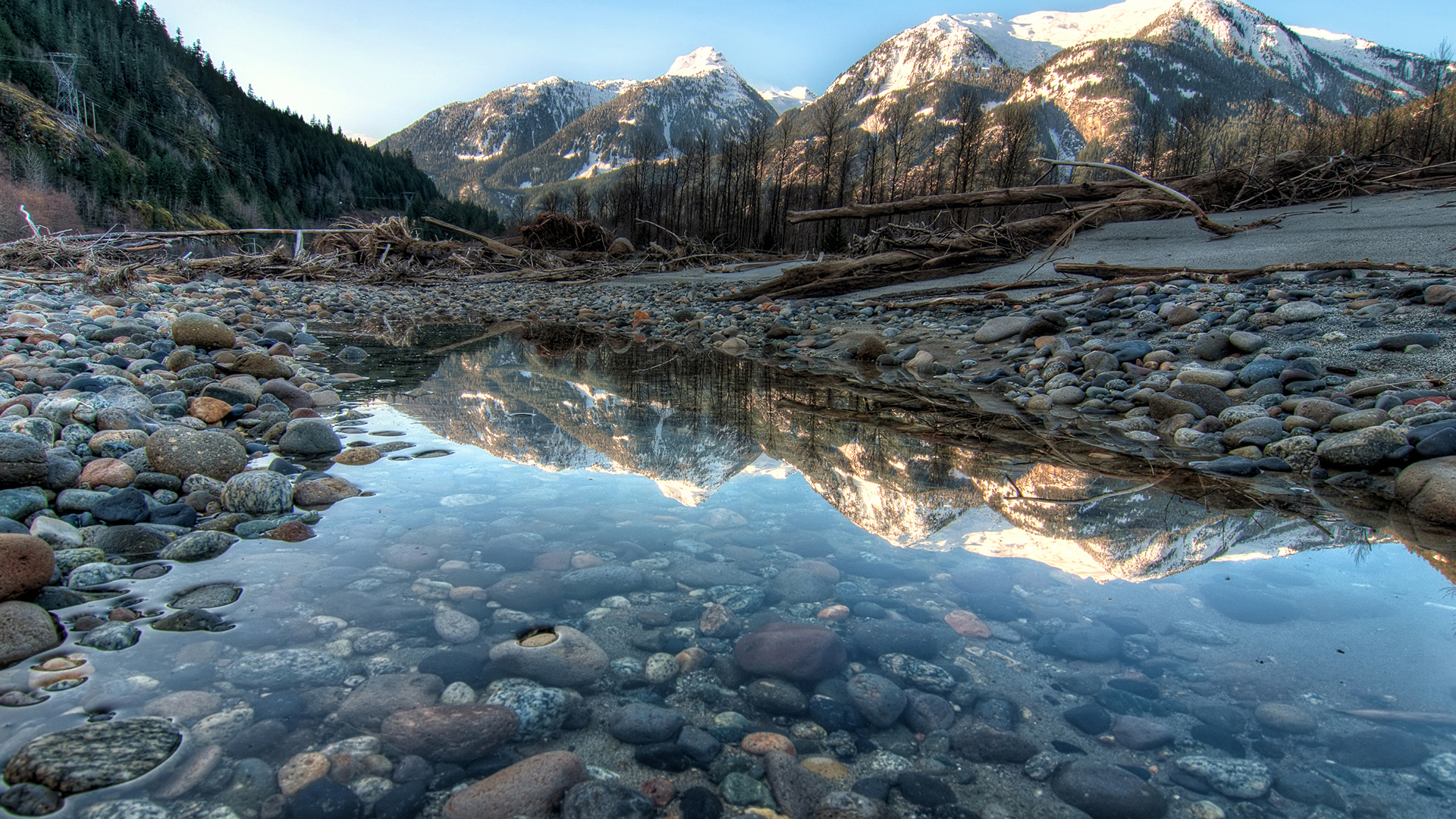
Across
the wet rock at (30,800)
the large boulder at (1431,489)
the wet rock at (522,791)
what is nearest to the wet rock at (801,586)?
the wet rock at (522,791)

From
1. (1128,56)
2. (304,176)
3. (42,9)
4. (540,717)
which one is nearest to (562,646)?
(540,717)

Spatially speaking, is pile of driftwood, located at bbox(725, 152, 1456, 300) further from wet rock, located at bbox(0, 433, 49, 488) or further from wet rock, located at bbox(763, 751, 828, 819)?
wet rock, located at bbox(763, 751, 828, 819)

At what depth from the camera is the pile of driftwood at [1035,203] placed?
26.0 feet

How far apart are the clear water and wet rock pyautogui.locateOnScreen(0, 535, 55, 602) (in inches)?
5.2

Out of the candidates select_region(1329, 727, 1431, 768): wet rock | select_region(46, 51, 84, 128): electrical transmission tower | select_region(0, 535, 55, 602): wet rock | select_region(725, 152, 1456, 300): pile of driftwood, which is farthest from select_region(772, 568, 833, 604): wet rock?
select_region(46, 51, 84, 128): electrical transmission tower

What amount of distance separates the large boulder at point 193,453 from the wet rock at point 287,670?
1.31 metres

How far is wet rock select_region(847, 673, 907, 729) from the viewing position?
4.22ft

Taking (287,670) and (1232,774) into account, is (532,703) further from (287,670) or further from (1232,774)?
(1232,774)

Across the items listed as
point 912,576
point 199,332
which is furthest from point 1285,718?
point 199,332

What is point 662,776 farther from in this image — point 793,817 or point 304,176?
point 304,176

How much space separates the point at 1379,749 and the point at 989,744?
0.68m

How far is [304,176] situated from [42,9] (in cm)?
2330

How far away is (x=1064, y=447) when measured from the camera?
305 centimetres

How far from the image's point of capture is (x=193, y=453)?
232 centimetres
